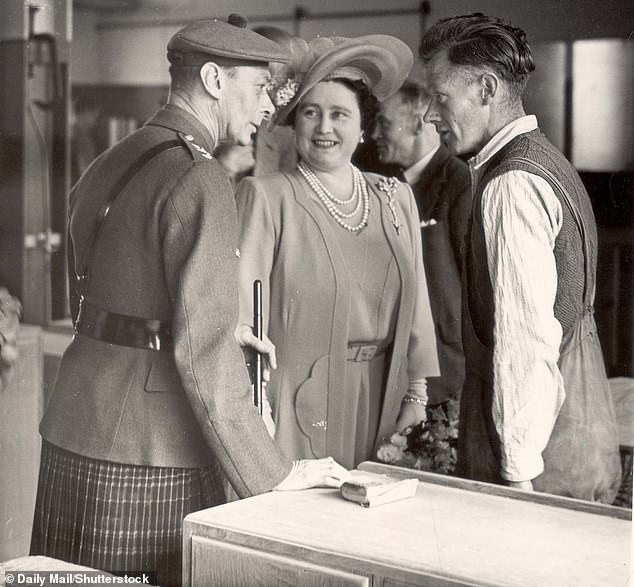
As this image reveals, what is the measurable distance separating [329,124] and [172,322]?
0.58 m

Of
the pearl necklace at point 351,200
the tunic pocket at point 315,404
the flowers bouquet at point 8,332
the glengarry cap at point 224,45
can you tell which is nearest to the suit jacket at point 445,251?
the pearl necklace at point 351,200

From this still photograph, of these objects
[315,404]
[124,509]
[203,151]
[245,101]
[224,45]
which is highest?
[224,45]

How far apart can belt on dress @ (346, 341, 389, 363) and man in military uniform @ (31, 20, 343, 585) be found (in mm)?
247

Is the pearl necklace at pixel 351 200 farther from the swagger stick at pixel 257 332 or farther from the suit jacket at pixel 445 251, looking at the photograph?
the swagger stick at pixel 257 332

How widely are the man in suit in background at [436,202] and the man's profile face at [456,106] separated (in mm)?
25

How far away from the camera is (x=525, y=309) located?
6.48ft

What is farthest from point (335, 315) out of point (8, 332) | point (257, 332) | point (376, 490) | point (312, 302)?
point (8, 332)

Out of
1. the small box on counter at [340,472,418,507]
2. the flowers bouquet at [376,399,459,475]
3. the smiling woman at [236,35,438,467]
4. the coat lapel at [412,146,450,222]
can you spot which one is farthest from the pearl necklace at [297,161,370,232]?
the small box on counter at [340,472,418,507]

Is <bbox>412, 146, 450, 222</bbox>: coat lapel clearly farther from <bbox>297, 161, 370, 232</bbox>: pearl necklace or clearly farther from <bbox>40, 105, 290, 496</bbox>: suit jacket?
<bbox>40, 105, 290, 496</bbox>: suit jacket

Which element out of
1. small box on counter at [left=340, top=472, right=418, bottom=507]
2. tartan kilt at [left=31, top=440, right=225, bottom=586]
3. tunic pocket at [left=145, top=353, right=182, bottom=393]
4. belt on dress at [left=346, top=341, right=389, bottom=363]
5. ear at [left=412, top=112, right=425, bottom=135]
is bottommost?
tartan kilt at [left=31, top=440, right=225, bottom=586]

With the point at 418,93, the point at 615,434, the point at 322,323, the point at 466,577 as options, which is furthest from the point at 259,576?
the point at 418,93

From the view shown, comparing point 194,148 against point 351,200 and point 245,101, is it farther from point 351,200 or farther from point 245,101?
point 351,200

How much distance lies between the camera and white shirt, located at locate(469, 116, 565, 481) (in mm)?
1961

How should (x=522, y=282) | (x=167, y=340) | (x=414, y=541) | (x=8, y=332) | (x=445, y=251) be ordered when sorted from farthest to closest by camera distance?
(x=8, y=332) → (x=167, y=340) → (x=445, y=251) → (x=522, y=282) → (x=414, y=541)
